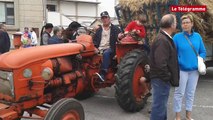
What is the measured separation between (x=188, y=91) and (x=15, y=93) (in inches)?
112

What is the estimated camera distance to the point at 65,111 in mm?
4445

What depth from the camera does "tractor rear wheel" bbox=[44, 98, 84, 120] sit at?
4.30 m

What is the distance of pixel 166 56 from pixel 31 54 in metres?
1.91

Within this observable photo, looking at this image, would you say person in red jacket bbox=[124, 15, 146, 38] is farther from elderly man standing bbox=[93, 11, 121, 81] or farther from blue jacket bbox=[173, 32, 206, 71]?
blue jacket bbox=[173, 32, 206, 71]

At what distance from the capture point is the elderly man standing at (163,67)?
15.3 feet

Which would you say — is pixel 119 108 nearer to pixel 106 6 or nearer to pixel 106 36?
pixel 106 36

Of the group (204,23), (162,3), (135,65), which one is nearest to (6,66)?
(135,65)

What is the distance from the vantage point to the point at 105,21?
21.9 ft

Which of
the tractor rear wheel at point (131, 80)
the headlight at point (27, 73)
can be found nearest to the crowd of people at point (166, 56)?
the tractor rear wheel at point (131, 80)

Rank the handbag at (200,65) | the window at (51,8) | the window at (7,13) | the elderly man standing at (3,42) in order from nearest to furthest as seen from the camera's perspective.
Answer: the handbag at (200,65) → the elderly man standing at (3,42) → the window at (7,13) → the window at (51,8)

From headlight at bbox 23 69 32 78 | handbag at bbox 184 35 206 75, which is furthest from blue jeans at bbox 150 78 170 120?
headlight at bbox 23 69 32 78

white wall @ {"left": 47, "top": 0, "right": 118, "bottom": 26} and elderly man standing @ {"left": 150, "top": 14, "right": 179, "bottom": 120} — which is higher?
white wall @ {"left": 47, "top": 0, "right": 118, "bottom": 26}

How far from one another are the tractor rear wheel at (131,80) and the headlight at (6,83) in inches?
78.0

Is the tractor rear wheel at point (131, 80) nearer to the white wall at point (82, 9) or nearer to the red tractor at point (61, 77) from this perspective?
the red tractor at point (61, 77)
